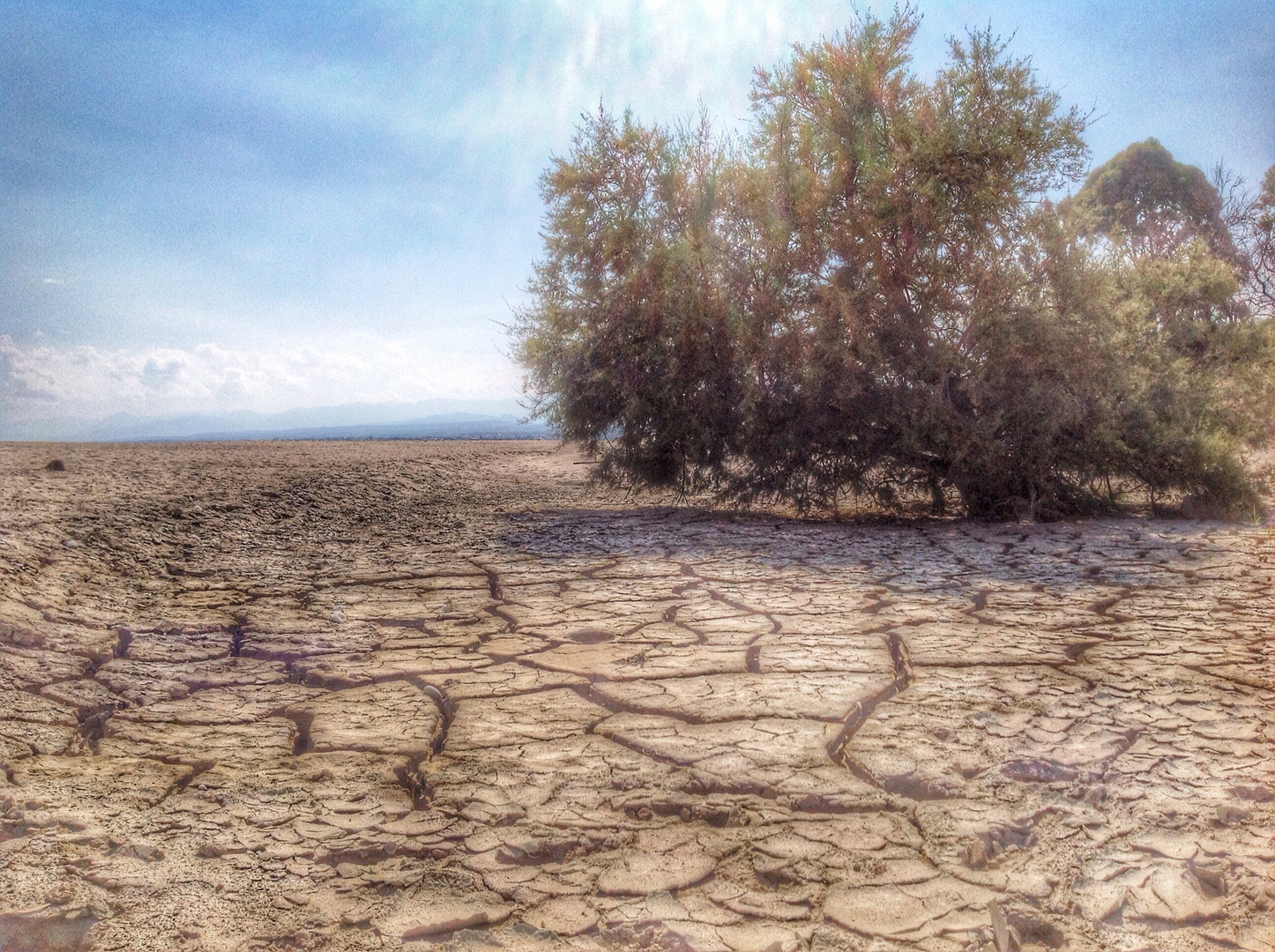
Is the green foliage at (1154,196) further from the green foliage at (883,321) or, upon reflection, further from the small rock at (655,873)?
the small rock at (655,873)

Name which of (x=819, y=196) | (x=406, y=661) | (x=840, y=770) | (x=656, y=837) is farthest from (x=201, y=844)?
(x=819, y=196)

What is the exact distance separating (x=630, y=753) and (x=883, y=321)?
539 cm

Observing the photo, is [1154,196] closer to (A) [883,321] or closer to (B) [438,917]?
(A) [883,321]

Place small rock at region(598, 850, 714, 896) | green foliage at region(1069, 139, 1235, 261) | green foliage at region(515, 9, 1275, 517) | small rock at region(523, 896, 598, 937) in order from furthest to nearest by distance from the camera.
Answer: green foliage at region(1069, 139, 1235, 261)
green foliage at region(515, 9, 1275, 517)
small rock at region(598, 850, 714, 896)
small rock at region(523, 896, 598, 937)

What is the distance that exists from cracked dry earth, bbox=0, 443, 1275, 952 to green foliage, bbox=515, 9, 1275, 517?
1860mm

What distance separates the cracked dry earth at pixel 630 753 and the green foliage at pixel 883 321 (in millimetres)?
1860

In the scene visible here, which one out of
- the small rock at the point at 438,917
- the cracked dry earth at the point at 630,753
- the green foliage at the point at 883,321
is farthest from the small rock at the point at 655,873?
the green foliage at the point at 883,321

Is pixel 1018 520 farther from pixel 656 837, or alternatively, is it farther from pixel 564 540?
pixel 656 837

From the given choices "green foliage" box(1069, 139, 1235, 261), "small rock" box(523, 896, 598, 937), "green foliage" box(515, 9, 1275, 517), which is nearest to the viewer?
"small rock" box(523, 896, 598, 937)

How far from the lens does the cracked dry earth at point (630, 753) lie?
5.40ft

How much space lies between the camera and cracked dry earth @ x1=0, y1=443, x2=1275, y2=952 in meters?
1.65

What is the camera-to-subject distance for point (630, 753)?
7.82 feet

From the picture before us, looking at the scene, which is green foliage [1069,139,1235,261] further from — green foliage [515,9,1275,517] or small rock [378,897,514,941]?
small rock [378,897,514,941]

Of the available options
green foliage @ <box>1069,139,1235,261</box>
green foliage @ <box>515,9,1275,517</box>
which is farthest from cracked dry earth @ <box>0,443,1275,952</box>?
green foliage @ <box>1069,139,1235,261</box>
